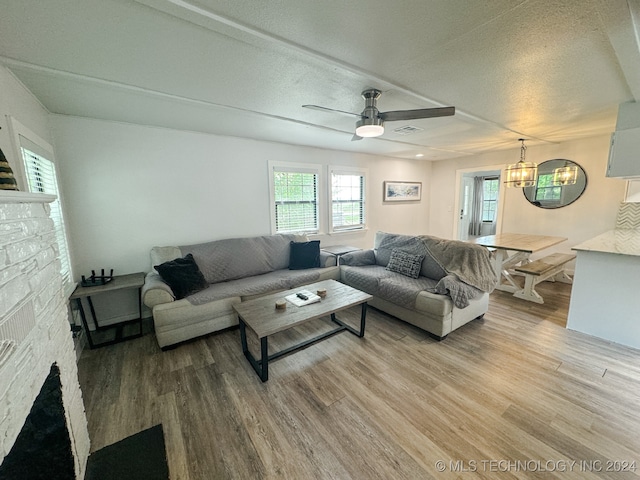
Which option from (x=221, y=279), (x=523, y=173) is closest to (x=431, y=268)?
(x=523, y=173)

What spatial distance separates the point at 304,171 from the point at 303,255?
5.08ft

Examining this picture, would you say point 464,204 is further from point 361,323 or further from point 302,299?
point 302,299

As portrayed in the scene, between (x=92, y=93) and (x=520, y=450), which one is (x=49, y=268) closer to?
(x=92, y=93)

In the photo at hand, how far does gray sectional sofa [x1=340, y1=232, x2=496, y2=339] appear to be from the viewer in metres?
2.62

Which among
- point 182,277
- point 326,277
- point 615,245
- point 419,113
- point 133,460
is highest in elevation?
point 419,113

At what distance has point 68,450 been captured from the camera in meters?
1.23

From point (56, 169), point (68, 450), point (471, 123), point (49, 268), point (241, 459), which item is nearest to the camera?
point (68, 450)

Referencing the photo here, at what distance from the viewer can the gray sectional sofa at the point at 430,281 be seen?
262cm

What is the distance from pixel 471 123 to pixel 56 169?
4.74m

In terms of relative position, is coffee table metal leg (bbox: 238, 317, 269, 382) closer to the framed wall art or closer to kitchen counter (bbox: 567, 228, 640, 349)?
kitchen counter (bbox: 567, 228, 640, 349)

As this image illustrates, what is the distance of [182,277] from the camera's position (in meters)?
2.76

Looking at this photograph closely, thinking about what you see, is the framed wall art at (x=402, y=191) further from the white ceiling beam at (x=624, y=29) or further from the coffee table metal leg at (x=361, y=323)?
the white ceiling beam at (x=624, y=29)

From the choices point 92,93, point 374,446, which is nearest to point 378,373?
point 374,446

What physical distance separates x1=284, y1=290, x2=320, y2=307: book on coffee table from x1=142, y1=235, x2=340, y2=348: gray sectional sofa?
1.80ft
